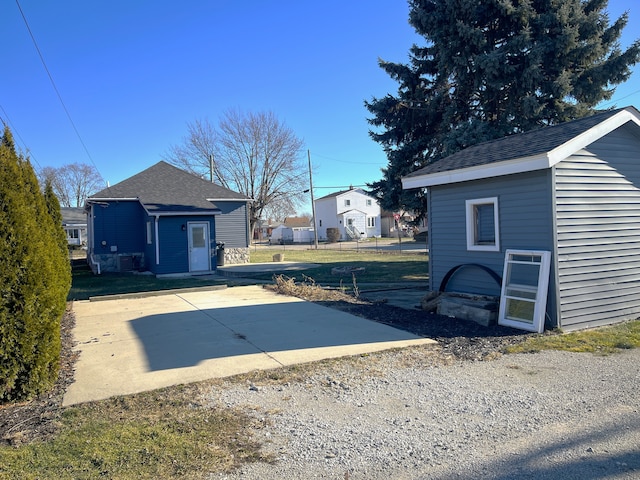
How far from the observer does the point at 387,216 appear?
63.1 meters

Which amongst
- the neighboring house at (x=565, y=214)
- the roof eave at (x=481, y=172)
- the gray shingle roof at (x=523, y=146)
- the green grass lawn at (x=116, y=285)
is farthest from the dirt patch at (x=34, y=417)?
the green grass lawn at (x=116, y=285)

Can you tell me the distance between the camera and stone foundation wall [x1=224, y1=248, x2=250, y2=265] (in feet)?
76.7

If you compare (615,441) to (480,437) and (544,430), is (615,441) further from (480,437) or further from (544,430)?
(480,437)

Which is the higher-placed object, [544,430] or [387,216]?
[387,216]

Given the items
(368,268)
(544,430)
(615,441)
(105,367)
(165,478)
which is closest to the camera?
(165,478)

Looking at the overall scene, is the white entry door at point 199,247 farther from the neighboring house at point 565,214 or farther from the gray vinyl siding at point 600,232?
the gray vinyl siding at point 600,232

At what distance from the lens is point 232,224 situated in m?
23.7

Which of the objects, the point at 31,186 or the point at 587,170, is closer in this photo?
the point at 31,186

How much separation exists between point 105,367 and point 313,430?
10.6 feet

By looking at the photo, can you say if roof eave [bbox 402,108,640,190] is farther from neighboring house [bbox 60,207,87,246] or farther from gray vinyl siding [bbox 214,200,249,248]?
neighboring house [bbox 60,207,87,246]

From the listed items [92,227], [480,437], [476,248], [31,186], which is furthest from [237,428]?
[92,227]

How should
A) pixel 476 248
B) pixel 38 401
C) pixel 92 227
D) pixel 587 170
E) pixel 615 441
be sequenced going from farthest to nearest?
pixel 92 227 < pixel 476 248 < pixel 587 170 < pixel 38 401 < pixel 615 441

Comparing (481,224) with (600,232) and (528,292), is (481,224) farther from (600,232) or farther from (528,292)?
(600,232)

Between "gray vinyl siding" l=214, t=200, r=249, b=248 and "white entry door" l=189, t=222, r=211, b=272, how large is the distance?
422 cm
